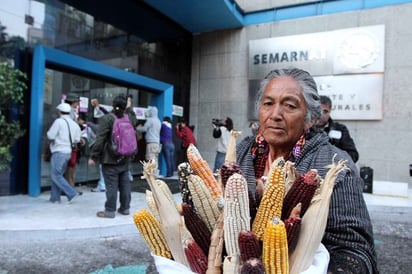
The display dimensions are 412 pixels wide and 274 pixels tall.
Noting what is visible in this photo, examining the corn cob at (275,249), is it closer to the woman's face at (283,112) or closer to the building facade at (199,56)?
the woman's face at (283,112)

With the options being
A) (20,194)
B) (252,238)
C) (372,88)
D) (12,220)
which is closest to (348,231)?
(252,238)

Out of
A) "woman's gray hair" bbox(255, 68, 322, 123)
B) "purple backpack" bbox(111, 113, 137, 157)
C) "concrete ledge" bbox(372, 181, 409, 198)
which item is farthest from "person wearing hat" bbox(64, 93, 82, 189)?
"concrete ledge" bbox(372, 181, 409, 198)

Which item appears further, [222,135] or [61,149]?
[222,135]

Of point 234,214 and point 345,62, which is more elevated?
point 345,62

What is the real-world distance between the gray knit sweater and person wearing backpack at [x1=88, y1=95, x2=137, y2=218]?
4.14 m

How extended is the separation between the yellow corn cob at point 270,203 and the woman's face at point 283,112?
412mm

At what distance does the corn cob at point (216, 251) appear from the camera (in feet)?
3.36

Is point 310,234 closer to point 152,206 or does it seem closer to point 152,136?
point 152,206

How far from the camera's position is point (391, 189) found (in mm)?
7766

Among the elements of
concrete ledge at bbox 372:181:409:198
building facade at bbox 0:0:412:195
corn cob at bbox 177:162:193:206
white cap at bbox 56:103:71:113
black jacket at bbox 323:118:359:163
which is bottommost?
concrete ledge at bbox 372:181:409:198

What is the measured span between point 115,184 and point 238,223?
15.3 ft

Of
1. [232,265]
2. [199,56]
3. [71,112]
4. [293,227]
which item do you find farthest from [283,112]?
[199,56]

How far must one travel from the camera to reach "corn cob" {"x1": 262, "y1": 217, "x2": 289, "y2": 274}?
0.96 metres

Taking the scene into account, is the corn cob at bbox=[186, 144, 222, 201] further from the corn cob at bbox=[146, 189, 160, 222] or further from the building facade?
the building facade
